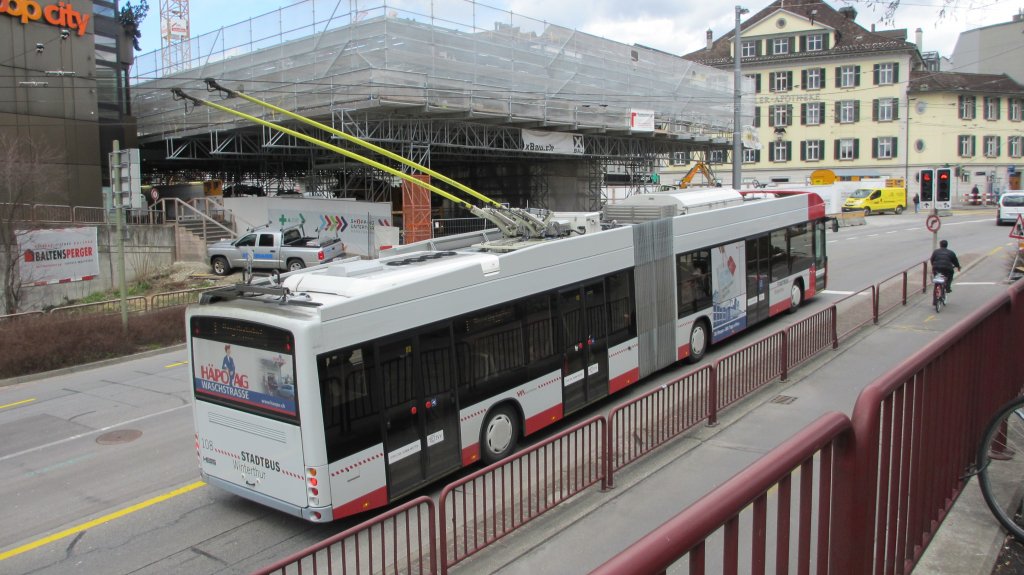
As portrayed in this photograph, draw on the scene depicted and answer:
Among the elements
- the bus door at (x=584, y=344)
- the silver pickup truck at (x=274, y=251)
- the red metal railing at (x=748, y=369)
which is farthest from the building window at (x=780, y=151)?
the bus door at (x=584, y=344)

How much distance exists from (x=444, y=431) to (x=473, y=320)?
138 centimetres

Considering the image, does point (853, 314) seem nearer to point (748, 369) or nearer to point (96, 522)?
point (748, 369)

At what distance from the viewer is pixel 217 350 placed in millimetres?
8344

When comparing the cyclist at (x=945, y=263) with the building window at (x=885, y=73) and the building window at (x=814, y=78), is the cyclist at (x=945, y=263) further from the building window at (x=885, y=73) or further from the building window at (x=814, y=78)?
the building window at (x=814, y=78)

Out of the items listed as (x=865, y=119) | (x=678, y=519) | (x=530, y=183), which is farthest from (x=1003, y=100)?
(x=678, y=519)

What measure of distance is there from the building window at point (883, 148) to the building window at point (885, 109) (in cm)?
169

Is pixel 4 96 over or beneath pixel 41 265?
over

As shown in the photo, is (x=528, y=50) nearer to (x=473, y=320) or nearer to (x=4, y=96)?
(x=4, y=96)

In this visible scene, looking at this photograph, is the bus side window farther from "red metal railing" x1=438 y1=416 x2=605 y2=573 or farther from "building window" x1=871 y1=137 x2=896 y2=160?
"building window" x1=871 y1=137 x2=896 y2=160

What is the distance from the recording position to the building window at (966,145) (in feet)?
220

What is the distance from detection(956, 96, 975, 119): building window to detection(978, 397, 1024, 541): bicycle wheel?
2830 inches

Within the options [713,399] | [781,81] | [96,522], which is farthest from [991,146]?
[96,522]

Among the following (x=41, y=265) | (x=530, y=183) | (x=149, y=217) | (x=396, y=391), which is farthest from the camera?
(x=530, y=183)

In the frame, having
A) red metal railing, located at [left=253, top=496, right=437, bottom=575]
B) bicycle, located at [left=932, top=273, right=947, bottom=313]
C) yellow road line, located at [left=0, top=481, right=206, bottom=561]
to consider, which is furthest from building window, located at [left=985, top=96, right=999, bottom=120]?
yellow road line, located at [left=0, top=481, right=206, bottom=561]
